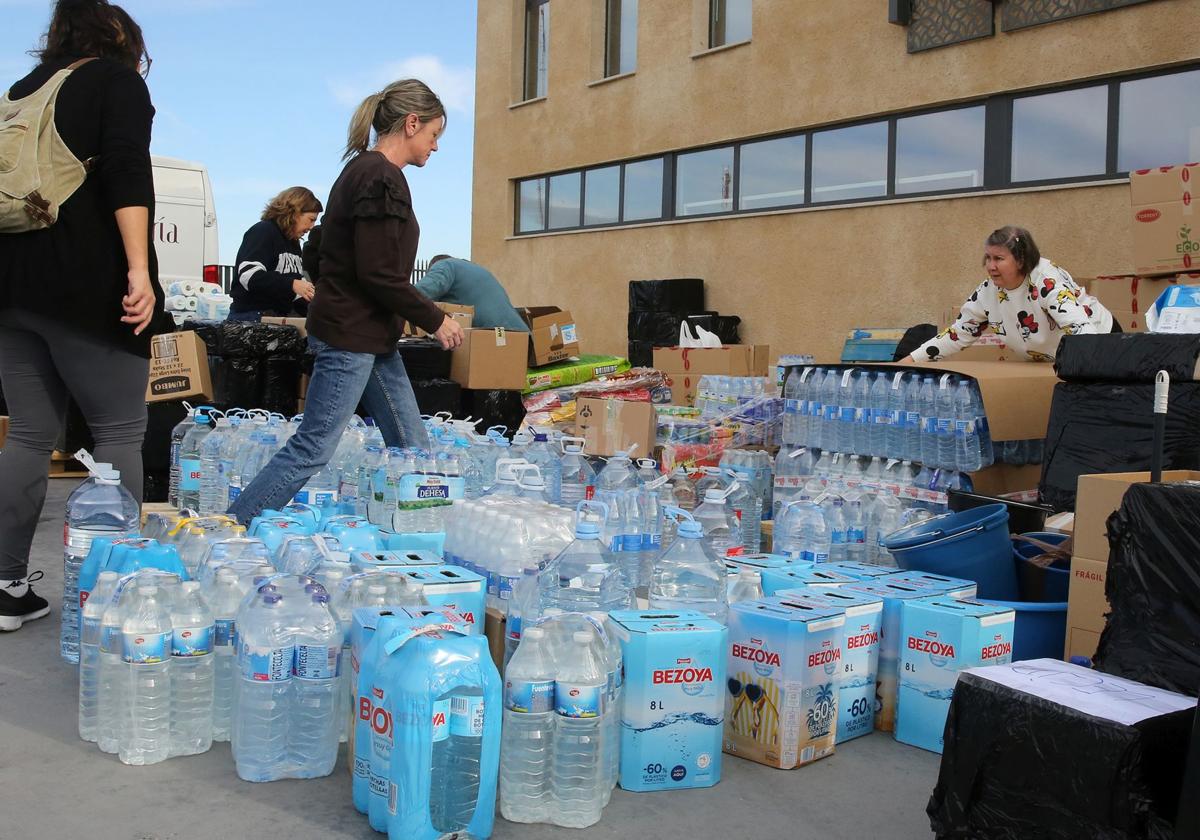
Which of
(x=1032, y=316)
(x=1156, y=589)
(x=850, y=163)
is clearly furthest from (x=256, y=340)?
(x=850, y=163)

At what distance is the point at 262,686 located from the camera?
104 inches

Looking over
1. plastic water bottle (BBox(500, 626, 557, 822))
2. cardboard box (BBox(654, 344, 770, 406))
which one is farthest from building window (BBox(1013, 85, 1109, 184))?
plastic water bottle (BBox(500, 626, 557, 822))

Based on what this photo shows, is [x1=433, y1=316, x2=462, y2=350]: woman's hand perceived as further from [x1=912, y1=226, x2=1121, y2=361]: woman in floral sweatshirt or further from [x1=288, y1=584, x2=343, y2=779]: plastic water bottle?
[x1=912, y1=226, x2=1121, y2=361]: woman in floral sweatshirt

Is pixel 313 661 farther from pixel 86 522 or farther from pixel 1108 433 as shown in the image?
pixel 1108 433

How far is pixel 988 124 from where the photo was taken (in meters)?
9.80

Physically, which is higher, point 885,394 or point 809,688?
point 885,394

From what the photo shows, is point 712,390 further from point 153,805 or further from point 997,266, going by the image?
point 153,805

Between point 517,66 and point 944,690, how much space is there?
15.0m

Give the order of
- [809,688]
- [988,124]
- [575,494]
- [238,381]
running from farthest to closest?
[988,124] → [238,381] → [575,494] → [809,688]

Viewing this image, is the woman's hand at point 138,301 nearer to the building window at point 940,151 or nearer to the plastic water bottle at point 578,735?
the plastic water bottle at point 578,735

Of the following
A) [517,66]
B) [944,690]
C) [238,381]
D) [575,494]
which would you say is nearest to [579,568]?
[944,690]

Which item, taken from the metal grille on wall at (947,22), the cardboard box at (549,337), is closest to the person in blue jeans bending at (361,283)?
the cardboard box at (549,337)

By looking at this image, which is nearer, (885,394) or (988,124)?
(885,394)

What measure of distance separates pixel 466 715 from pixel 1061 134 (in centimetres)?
887
